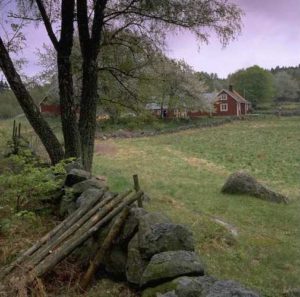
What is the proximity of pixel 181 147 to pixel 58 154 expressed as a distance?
2534cm

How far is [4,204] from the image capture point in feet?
24.5

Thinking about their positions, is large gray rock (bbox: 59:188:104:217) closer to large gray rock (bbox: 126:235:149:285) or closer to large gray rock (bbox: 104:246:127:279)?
large gray rock (bbox: 104:246:127:279)

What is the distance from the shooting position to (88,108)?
36.6 feet

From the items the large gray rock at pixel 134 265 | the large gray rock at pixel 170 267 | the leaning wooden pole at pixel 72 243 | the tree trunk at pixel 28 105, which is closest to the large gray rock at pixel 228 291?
the large gray rock at pixel 170 267

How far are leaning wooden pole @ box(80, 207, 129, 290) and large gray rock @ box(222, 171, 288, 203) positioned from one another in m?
10.2

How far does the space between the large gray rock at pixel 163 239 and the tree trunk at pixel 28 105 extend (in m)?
5.59

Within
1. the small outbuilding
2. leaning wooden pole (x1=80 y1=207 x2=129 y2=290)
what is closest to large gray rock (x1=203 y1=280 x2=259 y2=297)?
leaning wooden pole (x1=80 y1=207 x2=129 y2=290)

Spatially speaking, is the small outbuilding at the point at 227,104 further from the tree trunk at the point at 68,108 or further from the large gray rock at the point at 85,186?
the large gray rock at the point at 85,186

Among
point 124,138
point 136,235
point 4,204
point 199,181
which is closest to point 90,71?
point 4,204

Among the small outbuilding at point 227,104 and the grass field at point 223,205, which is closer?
the grass field at point 223,205

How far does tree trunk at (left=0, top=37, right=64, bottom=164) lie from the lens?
9.47 m

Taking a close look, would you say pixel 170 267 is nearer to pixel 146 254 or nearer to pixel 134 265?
pixel 146 254

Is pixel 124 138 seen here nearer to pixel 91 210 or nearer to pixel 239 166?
pixel 239 166

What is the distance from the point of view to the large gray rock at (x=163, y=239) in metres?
4.93
